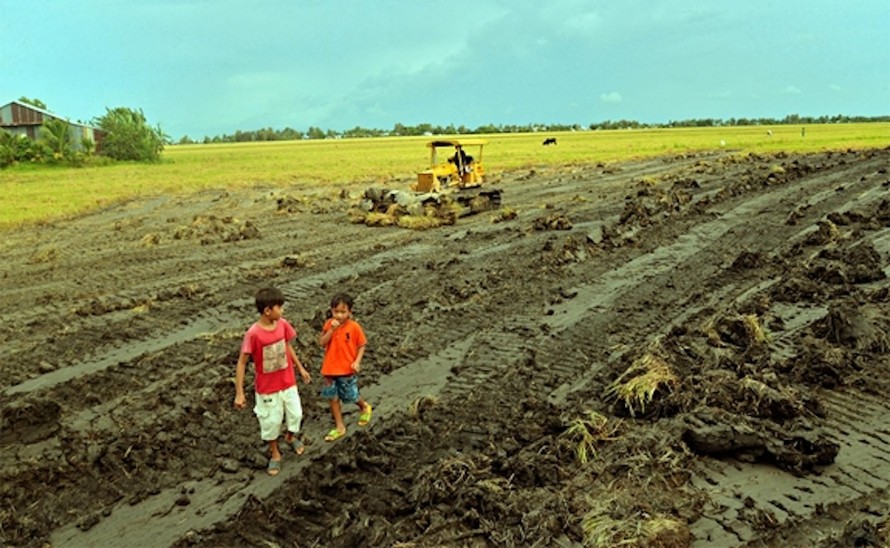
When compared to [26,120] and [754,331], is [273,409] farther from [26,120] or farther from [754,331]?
[26,120]

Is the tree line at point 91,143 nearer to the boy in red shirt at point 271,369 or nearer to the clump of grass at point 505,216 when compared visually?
the clump of grass at point 505,216

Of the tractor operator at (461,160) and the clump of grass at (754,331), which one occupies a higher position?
the tractor operator at (461,160)

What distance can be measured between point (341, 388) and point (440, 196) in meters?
13.9

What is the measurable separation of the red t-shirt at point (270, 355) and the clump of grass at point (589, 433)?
231cm

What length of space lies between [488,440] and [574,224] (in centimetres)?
1177

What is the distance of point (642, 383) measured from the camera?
21.6ft

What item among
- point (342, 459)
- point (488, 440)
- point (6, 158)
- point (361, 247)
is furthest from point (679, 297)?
point (6, 158)

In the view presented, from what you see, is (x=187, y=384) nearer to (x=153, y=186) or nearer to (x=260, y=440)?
(x=260, y=440)

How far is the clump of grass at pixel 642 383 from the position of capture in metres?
6.46

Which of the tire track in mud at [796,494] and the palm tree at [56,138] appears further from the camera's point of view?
the palm tree at [56,138]

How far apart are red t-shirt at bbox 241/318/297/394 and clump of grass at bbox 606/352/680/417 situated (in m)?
2.93

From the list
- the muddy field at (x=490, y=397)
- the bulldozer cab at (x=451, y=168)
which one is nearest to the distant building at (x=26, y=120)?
the bulldozer cab at (x=451, y=168)

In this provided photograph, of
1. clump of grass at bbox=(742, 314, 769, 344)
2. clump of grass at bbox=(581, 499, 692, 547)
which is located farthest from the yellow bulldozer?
clump of grass at bbox=(581, 499, 692, 547)

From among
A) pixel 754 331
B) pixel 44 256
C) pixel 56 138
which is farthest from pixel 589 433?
pixel 56 138
